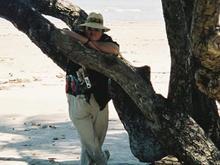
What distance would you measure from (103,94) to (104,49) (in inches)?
18.0

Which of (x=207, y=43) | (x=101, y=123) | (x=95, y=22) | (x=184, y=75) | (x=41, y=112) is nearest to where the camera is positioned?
(x=207, y=43)

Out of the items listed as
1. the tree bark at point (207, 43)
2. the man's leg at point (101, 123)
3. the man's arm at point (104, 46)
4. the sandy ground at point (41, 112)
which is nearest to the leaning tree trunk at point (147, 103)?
the man's arm at point (104, 46)

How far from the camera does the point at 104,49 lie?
6008 millimetres

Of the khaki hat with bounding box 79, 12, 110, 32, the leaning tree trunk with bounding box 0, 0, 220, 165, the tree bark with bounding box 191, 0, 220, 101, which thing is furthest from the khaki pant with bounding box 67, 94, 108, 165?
the tree bark with bounding box 191, 0, 220, 101

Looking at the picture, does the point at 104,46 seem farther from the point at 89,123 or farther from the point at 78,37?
the point at 89,123

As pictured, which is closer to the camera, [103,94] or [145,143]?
[103,94]

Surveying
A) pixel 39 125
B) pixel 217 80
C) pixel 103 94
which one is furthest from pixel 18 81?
pixel 217 80

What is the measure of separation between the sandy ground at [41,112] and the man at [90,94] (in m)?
1.06

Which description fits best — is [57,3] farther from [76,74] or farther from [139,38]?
[139,38]

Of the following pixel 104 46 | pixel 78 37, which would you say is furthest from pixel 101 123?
pixel 78 37

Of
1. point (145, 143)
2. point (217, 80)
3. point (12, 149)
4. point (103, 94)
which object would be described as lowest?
point (12, 149)

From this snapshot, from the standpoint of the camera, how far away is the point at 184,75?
6117 mm

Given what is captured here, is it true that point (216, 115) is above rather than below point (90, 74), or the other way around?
below

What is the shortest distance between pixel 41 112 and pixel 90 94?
211 inches
